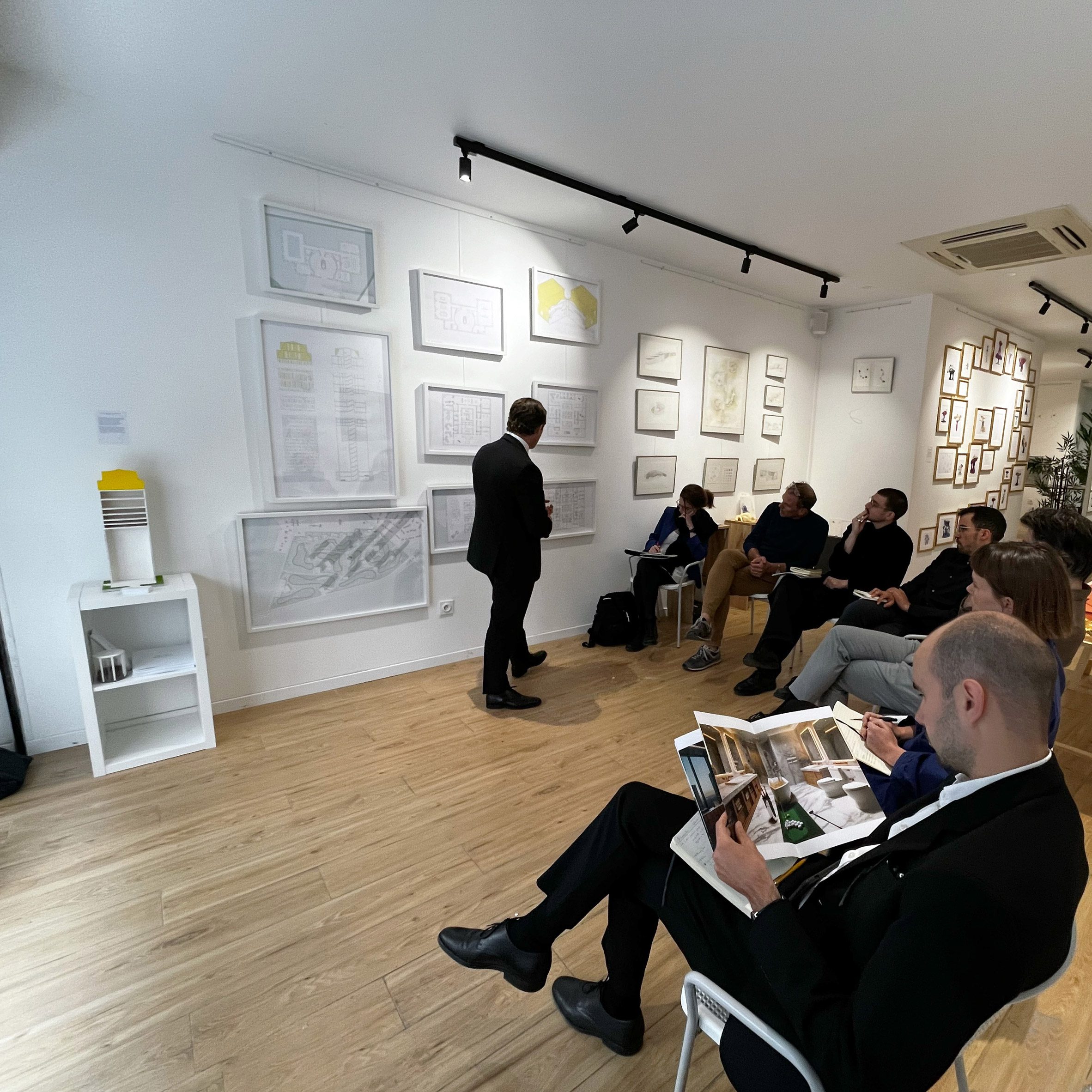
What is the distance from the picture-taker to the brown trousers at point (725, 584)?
3.97m

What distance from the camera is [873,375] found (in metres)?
5.55

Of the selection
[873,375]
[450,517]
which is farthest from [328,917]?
[873,375]

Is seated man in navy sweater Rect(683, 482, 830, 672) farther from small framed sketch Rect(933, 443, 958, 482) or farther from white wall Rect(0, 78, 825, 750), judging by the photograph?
small framed sketch Rect(933, 443, 958, 482)

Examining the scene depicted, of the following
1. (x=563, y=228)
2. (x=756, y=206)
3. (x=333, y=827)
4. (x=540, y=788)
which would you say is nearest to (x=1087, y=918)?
(x=540, y=788)

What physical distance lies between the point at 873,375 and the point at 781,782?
556cm

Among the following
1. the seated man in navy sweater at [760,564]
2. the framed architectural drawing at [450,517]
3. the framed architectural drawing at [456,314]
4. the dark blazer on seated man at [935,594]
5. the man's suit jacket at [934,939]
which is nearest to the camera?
the man's suit jacket at [934,939]

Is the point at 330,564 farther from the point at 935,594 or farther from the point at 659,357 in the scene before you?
the point at 935,594

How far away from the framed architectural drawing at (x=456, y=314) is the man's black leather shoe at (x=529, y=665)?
2.00 meters

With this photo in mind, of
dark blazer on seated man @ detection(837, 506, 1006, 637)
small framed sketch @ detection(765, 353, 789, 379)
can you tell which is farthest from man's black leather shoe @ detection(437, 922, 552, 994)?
small framed sketch @ detection(765, 353, 789, 379)

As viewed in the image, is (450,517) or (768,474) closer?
(450,517)

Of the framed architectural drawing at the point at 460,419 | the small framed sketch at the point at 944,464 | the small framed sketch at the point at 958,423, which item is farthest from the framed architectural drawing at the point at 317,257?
the small framed sketch at the point at 958,423

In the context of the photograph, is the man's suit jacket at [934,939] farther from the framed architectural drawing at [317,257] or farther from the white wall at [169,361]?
the framed architectural drawing at [317,257]

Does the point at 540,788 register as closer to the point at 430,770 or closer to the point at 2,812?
the point at 430,770

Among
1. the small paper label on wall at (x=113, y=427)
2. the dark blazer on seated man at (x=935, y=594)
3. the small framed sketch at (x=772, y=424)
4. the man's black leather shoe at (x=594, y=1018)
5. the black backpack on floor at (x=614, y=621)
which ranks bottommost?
the man's black leather shoe at (x=594, y=1018)
